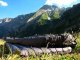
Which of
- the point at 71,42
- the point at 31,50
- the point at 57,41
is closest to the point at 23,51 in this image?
the point at 31,50

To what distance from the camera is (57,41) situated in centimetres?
954

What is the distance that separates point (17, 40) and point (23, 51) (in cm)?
184

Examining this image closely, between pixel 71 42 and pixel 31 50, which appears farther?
pixel 71 42

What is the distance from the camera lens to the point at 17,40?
9.40 m

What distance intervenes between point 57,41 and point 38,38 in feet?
2.73

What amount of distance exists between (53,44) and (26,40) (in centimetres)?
110

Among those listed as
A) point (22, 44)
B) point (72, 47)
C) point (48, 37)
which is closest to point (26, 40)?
point (22, 44)

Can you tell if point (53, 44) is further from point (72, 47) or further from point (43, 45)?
point (72, 47)

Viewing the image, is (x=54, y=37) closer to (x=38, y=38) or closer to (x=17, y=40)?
(x=38, y=38)

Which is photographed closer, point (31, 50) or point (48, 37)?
point (31, 50)

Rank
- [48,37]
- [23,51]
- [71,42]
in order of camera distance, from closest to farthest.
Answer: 1. [23,51]
2. [48,37]
3. [71,42]

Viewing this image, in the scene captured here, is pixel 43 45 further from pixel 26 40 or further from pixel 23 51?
pixel 23 51

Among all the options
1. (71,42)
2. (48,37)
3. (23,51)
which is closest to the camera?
(23,51)

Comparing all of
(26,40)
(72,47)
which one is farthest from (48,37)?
(72,47)
